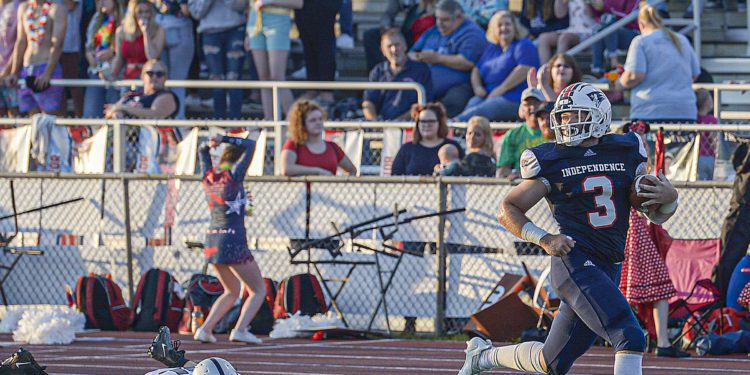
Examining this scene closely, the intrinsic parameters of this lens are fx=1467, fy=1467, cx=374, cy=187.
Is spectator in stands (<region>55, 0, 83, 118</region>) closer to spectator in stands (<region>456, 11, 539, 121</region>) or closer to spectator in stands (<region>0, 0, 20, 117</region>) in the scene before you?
spectator in stands (<region>0, 0, 20, 117</region>)

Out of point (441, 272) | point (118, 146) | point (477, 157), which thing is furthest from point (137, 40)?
point (441, 272)

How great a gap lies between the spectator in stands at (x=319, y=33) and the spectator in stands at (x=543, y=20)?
87.3 inches

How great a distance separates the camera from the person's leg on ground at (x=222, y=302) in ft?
37.8

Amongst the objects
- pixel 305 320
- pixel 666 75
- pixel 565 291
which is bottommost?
pixel 305 320

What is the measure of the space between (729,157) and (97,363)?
5.99 meters

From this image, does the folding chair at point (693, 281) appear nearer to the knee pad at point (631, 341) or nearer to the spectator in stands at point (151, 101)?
the knee pad at point (631, 341)

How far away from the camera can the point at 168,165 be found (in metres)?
14.4

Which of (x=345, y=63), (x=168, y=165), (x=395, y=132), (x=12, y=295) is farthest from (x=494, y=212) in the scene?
(x=345, y=63)

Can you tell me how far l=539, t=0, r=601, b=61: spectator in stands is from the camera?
16.0m

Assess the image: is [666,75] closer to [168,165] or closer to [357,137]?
[357,137]

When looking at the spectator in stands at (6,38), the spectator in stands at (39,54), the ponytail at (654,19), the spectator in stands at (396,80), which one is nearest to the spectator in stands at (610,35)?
the spectator in stands at (396,80)

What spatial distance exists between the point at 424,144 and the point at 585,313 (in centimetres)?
609

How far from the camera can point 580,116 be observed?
286 inches

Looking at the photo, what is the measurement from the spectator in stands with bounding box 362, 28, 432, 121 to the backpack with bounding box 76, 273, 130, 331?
133 inches
